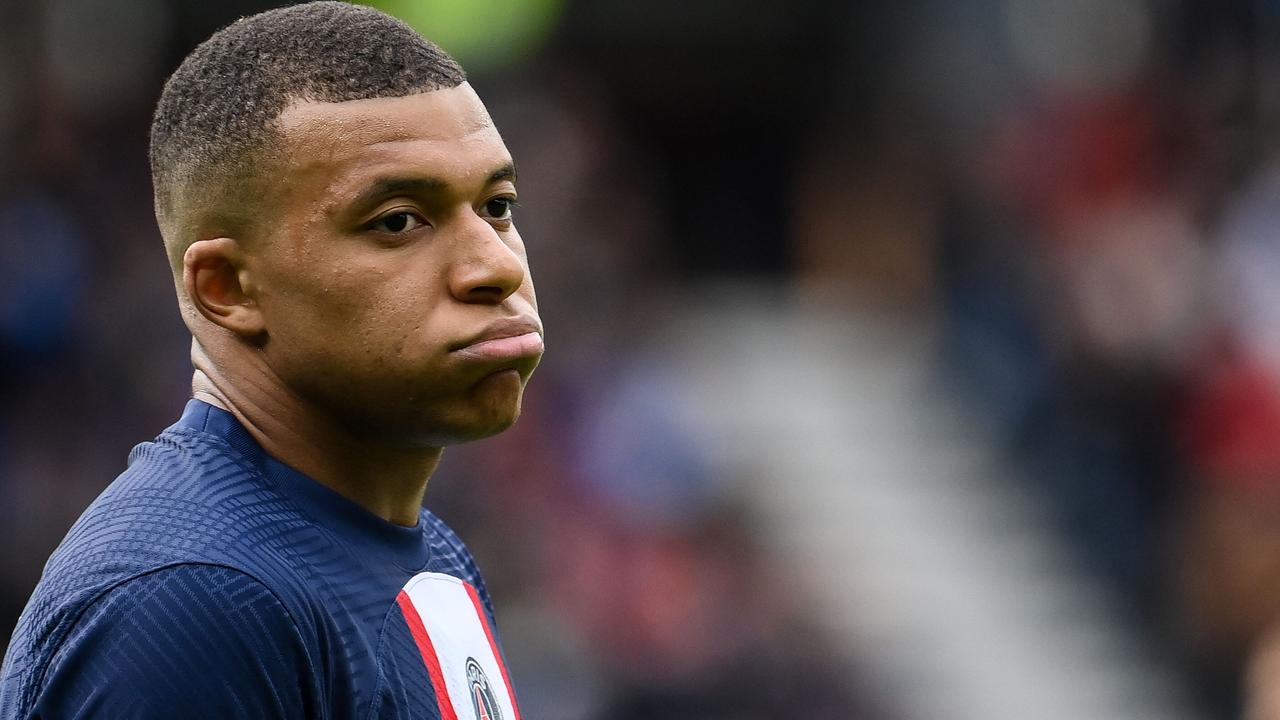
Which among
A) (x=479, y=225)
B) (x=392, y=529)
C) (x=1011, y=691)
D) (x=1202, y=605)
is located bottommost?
(x=1011, y=691)

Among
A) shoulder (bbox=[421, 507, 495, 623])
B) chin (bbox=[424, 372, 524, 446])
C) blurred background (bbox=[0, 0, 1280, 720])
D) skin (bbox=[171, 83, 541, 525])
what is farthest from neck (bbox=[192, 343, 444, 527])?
blurred background (bbox=[0, 0, 1280, 720])

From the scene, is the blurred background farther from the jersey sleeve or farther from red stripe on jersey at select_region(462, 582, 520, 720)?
the jersey sleeve

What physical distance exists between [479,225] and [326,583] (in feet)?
1.54

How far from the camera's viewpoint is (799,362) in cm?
1201

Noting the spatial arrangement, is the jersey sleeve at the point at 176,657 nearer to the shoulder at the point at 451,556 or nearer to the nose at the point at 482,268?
the nose at the point at 482,268

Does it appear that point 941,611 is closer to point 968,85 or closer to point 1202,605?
point 1202,605

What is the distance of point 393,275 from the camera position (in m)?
1.94

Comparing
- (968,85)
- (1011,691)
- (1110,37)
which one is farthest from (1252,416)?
(968,85)

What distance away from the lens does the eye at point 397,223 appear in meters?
1.95

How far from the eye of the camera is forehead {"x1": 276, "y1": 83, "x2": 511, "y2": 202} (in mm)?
1916

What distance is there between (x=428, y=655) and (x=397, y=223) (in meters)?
0.54

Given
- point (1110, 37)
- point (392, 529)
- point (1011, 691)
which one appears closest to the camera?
point (392, 529)

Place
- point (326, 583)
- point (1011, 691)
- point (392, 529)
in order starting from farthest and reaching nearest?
point (1011, 691), point (392, 529), point (326, 583)

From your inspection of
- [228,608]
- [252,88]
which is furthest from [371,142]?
[228,608]
